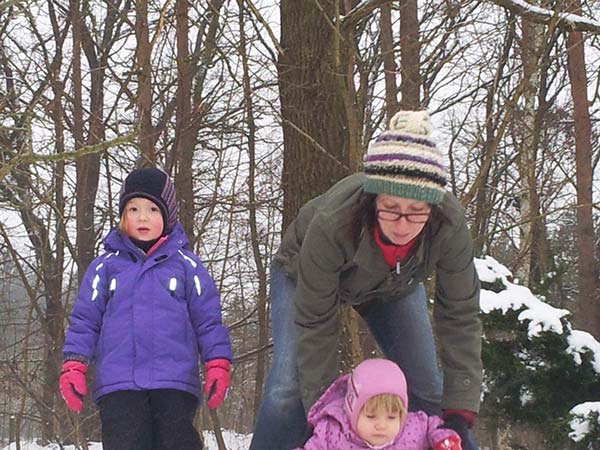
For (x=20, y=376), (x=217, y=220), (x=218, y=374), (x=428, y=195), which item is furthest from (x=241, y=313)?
(x=428, y=195)

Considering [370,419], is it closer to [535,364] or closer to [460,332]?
[460,332]

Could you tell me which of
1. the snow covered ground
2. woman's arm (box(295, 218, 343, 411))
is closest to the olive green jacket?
woman's arm (box(295, 218, 343, 411))

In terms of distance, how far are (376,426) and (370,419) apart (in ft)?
0.10

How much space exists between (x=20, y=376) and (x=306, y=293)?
624 cm

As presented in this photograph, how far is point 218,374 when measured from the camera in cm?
289

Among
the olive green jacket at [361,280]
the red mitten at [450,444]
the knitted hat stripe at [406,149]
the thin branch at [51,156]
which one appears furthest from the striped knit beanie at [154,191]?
the red mitten at [450,444]

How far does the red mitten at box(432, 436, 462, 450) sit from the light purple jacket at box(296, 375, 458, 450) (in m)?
0.05

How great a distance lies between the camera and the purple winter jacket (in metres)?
2.89

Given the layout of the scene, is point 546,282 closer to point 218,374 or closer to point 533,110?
point 218,374

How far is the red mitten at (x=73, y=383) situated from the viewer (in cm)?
282

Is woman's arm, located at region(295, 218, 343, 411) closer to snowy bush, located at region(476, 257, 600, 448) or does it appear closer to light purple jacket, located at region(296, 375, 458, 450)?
light purple jacket, located at region(296, 375, 458, 450)

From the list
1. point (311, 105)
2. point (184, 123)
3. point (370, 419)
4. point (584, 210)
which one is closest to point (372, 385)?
point (370, 419)

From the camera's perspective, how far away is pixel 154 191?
311 cm

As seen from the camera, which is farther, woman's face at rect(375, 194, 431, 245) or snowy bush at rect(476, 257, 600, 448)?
snowy bush at rect(476, 257, 600, 448)
